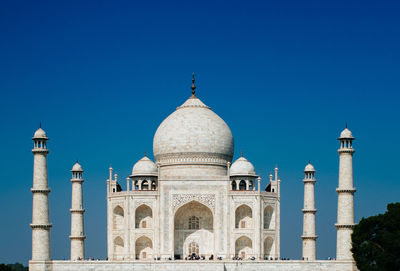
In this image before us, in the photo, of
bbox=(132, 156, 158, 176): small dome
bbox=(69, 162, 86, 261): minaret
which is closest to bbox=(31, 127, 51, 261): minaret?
bbox=(69, 162, 86, 261): minaret

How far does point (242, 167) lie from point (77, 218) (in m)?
9.76

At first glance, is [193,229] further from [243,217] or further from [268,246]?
[268,246]

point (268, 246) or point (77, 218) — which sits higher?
point (77, 218)

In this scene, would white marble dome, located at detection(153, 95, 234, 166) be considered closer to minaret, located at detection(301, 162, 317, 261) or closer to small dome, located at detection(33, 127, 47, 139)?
minaret, located at detection(301, 162, 317, 261)

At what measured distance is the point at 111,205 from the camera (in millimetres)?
44062

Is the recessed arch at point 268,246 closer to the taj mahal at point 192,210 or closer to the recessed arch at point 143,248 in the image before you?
the taj mahal at point 192,210

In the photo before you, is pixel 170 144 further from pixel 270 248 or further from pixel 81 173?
pixel 270 248

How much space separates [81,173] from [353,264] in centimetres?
1622

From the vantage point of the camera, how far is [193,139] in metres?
45.6

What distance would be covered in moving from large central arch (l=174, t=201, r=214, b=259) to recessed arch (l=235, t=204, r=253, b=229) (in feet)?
4.67

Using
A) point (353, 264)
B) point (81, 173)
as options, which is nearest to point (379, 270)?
point (353, 264)

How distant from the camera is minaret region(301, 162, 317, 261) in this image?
4525cm

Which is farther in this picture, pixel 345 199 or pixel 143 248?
pixel 143 248

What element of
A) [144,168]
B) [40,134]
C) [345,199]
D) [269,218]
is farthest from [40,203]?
[345,199]
